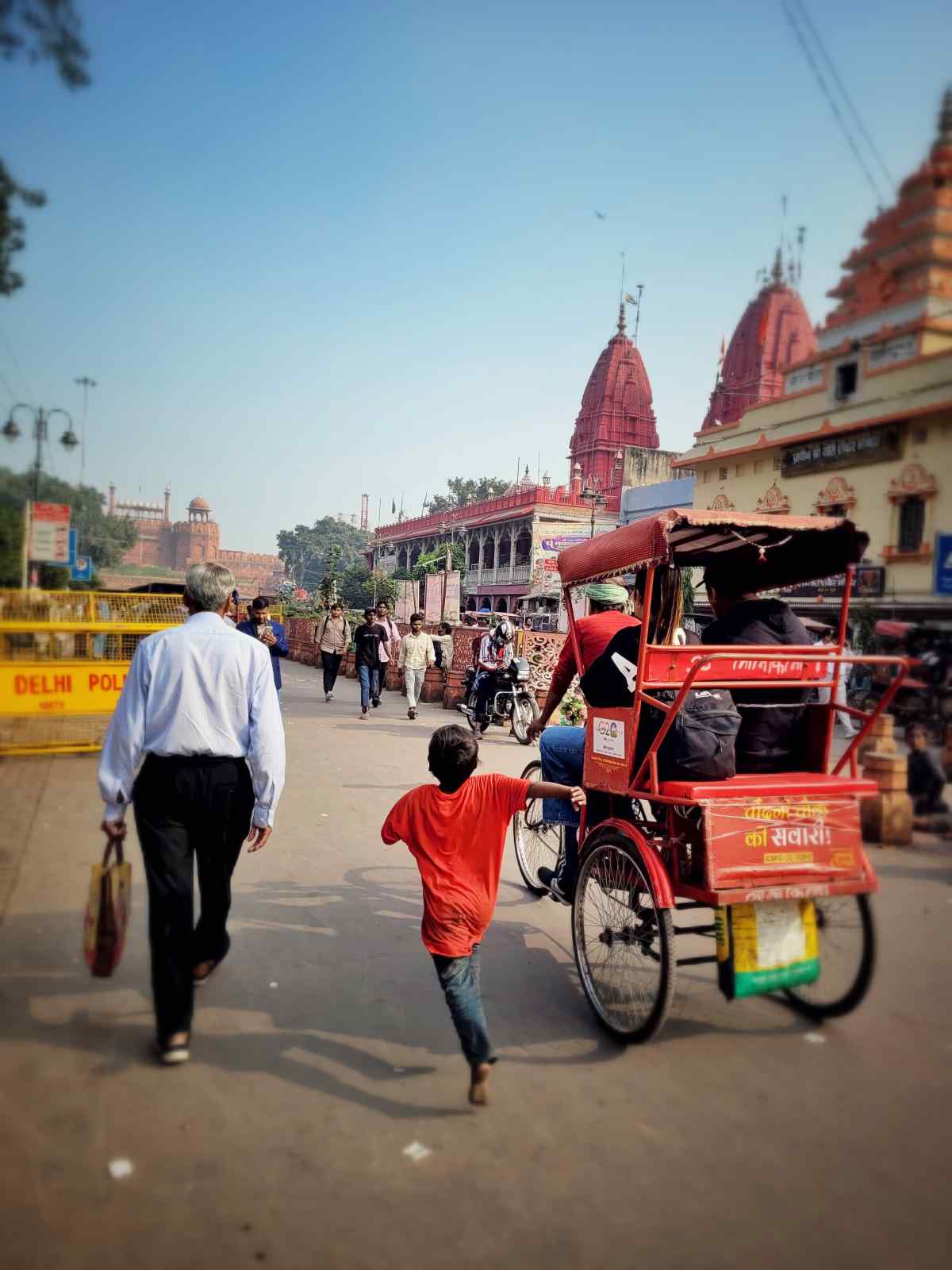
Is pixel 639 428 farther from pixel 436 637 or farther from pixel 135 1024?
pixel 436 637

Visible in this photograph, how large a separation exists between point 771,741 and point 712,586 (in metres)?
0.80

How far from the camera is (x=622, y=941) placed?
326 centimetres

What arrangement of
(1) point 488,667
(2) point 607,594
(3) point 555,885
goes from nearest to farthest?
(2) point 607,594 → (3) point 555,885 → (1) point 488,667

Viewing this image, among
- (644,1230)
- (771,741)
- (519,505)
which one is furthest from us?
(519,505)

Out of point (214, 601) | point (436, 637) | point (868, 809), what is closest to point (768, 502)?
point (868, 809)

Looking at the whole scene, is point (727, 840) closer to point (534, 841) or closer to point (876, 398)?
point (876, 398)

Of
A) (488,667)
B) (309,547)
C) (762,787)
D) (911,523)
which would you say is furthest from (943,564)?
(309,547)

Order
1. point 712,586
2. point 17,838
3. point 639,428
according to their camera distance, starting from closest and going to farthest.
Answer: point 712,586, point 17,838, point 639,428

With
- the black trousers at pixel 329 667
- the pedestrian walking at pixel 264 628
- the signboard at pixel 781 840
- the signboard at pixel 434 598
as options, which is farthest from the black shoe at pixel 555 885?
the signboard at pixel 434 598

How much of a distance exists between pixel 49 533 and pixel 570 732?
8.04ft

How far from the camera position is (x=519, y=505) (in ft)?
138

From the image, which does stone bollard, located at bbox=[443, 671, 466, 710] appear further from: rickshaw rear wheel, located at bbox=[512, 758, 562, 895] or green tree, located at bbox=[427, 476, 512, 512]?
green tree, located at bbox=[427, 476, 512, 512]

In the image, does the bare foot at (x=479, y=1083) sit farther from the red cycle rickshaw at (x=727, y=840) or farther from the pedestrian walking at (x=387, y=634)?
the pedestrian walking at (x=387, y=634)

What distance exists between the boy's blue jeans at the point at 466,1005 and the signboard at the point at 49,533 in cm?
195
